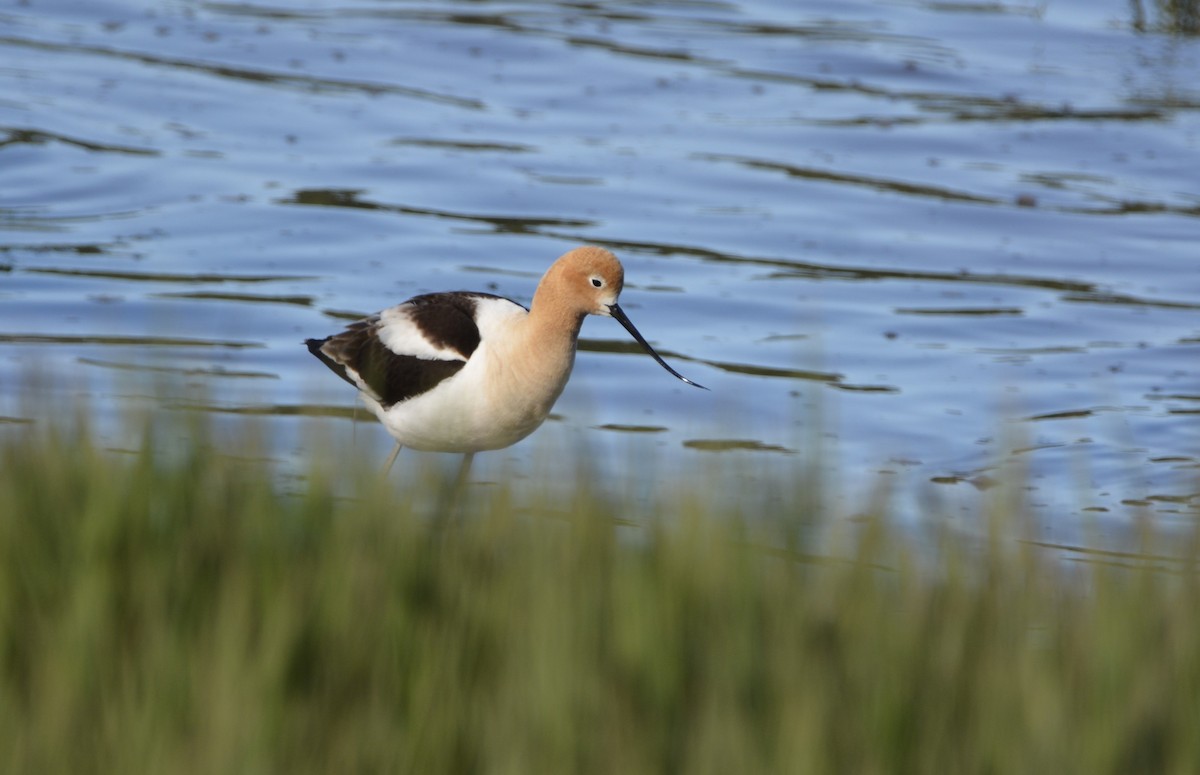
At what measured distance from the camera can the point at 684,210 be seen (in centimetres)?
1518

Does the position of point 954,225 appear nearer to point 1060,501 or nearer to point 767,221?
point 767,221

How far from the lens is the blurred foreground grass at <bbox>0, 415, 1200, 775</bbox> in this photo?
4078 millimetres

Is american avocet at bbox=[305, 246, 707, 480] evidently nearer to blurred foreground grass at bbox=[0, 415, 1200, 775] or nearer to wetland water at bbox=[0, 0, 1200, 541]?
wetland water at bbox=[0, 0, 1200, 541]

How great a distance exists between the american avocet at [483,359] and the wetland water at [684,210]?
0.64 metres

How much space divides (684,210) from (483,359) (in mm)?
8043

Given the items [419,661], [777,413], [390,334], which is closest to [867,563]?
[419,661]

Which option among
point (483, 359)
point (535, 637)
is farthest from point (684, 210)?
point (535, 637)

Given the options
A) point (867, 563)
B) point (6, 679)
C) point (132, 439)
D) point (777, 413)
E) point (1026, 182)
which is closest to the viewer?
point (6, 679)

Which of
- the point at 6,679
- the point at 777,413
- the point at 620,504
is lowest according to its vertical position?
the point at 777,413

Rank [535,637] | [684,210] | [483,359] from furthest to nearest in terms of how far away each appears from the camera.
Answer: [684,210] → [483,359] → [535,637]

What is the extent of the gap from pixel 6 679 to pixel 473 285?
337 inches

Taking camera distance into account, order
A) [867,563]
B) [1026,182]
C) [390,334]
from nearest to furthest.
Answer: [867,563], [390,334], [1026,182]

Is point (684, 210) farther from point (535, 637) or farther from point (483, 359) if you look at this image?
point (535, 637)

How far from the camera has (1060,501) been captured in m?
9.17
